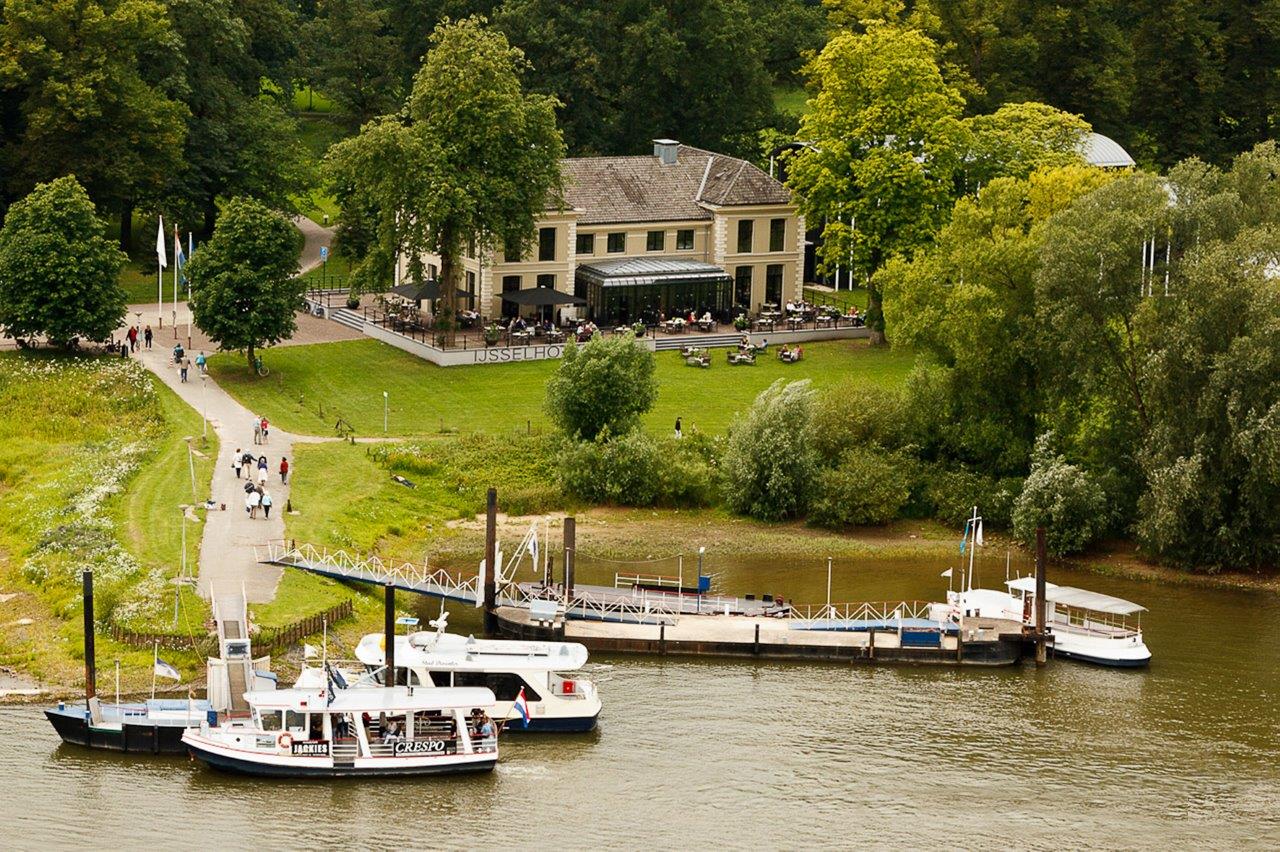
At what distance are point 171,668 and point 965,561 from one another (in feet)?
105

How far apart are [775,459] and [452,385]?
782 inches

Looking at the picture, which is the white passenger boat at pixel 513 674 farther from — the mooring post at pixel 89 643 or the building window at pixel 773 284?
the building window at pixel 773 284

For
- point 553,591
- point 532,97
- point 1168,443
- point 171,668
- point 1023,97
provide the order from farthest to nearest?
point 1023,97 → point 532,97 → point 1168,443 → point 553,591 → point 171,668

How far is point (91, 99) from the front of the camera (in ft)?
350

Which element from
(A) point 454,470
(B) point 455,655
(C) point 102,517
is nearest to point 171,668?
(B) point 455,655

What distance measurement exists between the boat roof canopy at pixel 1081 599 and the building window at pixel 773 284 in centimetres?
4241

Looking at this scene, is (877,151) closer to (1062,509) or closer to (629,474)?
(629,474)

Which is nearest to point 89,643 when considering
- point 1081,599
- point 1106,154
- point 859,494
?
point 1081,599

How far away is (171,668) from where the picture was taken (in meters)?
64.0

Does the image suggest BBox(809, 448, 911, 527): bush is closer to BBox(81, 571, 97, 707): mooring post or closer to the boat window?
the boat window

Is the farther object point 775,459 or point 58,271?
point 58,271

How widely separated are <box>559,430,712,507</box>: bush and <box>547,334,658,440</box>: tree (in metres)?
1.37

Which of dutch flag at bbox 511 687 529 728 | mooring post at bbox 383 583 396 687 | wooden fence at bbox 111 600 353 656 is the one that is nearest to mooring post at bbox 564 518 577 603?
dutch flag at bbox 511 687 529 728

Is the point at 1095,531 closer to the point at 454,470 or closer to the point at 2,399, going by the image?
the point at 454,470
